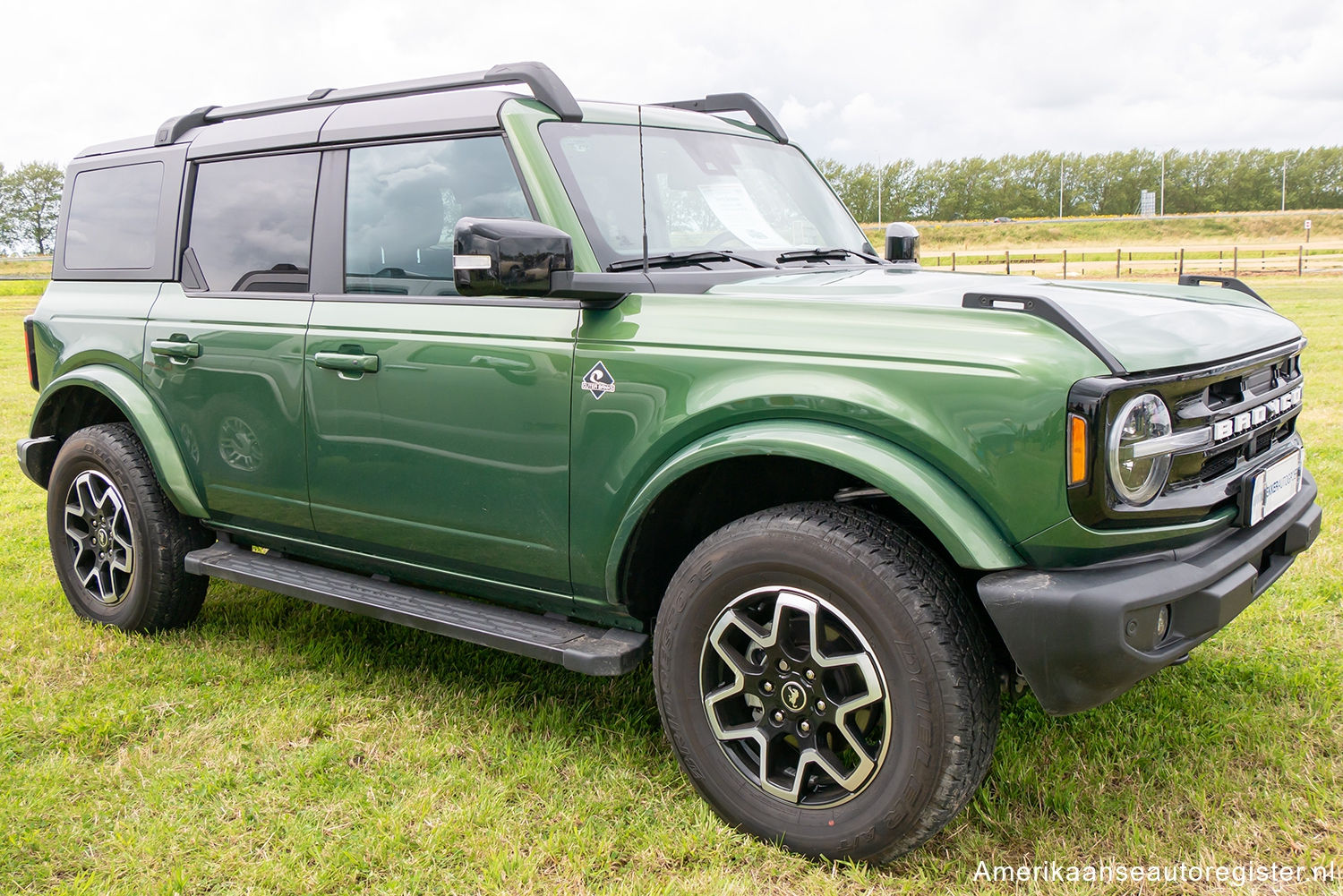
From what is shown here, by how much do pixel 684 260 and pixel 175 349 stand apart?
2.15 meters

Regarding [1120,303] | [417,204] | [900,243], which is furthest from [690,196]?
[900,243]

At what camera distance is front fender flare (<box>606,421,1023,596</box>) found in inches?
95.7

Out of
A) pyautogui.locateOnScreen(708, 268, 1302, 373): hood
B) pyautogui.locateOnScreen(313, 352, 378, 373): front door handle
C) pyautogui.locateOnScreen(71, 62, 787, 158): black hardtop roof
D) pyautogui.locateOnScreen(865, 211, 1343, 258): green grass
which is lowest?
pyautogui.locateOnScreen(313, 352, 378, 373): front door handle

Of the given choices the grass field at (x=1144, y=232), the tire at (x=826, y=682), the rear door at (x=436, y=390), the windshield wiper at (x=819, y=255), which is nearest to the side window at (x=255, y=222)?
the rear door at (x=436, y=390)

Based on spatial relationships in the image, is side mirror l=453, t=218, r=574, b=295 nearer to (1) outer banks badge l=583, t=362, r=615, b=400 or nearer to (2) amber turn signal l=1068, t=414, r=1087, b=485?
(1) outer banks badge l=583, t=362, r=615, b=400

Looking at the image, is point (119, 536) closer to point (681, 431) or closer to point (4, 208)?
point (681, 431)

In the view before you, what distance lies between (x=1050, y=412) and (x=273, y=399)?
2.70m

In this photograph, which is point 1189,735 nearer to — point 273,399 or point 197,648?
point 273,399

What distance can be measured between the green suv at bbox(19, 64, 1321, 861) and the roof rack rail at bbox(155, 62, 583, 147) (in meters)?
0.02

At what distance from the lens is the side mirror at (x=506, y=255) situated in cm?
278

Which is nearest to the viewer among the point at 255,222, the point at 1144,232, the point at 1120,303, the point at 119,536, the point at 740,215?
the point at 1120,303

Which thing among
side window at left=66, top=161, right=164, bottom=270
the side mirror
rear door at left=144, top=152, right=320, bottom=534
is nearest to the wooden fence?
side window at left=66, top=161, right=164, bottom=270

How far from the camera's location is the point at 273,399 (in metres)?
3.81

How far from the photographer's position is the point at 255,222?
4055mm
